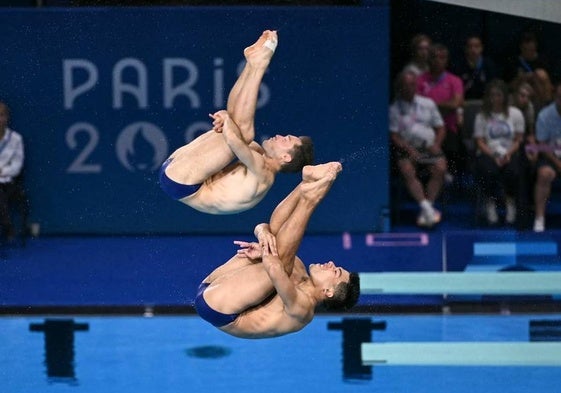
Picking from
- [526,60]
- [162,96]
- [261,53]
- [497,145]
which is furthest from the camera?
[162,96]

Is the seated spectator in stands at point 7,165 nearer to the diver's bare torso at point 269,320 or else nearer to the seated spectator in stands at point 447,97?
the seated spectator in stands at point 447,97

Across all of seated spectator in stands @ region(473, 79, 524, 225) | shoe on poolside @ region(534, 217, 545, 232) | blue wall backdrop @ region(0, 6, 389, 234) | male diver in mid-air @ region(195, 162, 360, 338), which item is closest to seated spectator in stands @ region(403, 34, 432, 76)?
blue wall backdrop @ region(0, 6, 389, 234)

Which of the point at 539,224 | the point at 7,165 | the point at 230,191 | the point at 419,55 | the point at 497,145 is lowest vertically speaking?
the point at 539,224

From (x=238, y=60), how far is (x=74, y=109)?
122 cm

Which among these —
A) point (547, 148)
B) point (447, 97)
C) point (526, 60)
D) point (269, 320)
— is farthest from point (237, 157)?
point (547, 148)

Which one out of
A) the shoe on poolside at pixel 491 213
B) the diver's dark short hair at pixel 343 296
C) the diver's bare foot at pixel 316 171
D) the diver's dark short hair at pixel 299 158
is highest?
the diver's dark short hair at pixel 299 158

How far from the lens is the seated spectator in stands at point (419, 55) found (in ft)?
29.0

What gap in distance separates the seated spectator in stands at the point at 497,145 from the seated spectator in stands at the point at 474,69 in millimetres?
88

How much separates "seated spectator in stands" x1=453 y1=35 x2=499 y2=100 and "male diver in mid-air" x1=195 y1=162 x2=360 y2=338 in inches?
123

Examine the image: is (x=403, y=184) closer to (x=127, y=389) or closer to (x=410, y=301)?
(x=410, y=301)

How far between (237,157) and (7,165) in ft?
12.1

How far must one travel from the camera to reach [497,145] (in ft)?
29.7

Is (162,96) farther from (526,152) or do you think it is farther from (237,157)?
(237,157)

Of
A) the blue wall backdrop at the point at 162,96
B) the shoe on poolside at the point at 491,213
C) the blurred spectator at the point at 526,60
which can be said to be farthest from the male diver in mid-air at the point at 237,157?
the shoe on poolside at the point at 491,213
